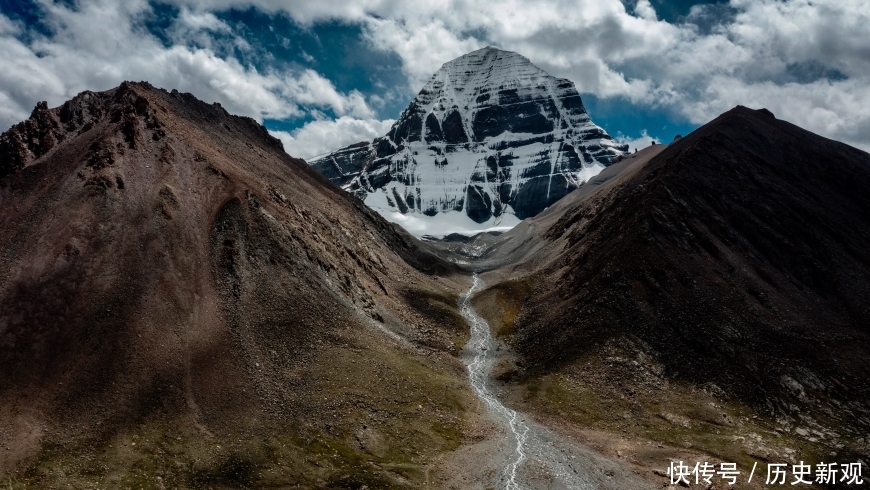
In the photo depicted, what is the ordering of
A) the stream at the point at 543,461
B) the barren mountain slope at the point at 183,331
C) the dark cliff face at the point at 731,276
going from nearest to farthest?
the barren mountain slope at the point at 183,331
the stream at the point at 543,461
the dark cliff face at the point at 731,276

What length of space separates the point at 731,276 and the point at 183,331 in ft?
277

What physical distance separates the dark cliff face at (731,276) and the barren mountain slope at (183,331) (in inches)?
945

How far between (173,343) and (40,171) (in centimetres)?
3805

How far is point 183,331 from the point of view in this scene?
57438 mm

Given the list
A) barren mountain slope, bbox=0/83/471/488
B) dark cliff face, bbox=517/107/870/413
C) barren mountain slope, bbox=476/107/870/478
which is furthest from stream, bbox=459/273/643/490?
dark cliff face, bbox=517/107/870/413

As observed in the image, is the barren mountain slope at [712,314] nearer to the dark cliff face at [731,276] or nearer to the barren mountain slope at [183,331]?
the dark cliff face at [731,276]

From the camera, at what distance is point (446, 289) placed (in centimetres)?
12144

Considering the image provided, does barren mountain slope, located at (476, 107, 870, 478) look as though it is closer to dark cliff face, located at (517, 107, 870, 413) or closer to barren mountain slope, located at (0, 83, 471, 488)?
dark cliff face, located at (517, 107, 870, 413)

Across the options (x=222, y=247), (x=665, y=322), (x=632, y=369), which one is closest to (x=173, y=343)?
(x=222, y=247)

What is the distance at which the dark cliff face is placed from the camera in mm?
67375

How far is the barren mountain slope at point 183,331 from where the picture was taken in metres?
45.3

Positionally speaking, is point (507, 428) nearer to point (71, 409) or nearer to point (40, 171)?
point (71, 409)

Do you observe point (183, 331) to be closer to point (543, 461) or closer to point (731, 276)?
point (543, 461)

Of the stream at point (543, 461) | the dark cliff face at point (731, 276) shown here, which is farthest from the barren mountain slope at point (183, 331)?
the dark cliff face at point (731, 276)
